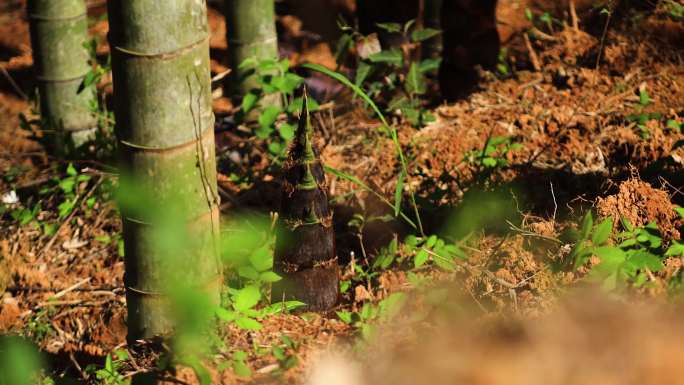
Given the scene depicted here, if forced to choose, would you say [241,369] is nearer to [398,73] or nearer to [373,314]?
[373,314]

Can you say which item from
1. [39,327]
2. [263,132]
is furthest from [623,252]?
[39,327]

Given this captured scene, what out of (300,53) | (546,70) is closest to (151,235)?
Answer: (546,70)

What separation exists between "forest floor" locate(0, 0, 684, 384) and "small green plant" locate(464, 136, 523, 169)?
0.02m

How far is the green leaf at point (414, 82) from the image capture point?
4148 mm

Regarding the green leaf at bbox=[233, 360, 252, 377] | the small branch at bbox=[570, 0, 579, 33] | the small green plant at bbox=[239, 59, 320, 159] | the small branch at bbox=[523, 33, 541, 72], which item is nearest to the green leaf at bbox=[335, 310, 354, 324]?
the green leaf at bbox=[233, 360, 252, 377]

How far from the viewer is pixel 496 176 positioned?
12.0ft

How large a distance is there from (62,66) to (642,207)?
111 inches

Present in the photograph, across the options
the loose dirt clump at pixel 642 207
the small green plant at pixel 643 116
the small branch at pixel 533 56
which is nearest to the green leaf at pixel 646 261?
the loose dirt clump at pixel 642 207

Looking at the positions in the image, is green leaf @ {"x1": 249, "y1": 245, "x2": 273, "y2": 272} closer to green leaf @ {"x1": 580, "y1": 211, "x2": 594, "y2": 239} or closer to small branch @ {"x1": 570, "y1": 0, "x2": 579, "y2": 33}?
green leaf @ {"x1": 580, "y1": 211, "x2": 594, "y2": 239}

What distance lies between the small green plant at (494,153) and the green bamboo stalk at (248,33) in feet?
4.06

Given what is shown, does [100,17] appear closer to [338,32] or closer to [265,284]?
[338,32]

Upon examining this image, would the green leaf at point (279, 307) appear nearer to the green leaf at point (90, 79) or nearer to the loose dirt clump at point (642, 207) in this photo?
the loose dirt clump at point (642, 207)

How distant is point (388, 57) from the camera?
413cm

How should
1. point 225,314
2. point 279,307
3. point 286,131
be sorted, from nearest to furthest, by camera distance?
point 225,314
point 279,307
point 286,131
